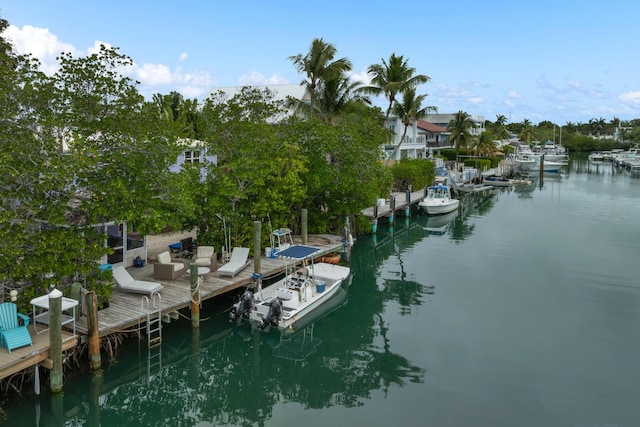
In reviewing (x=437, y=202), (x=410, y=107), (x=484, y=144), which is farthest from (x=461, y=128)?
(x=437, y=202)

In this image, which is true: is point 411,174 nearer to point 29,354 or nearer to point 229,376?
point 229,376

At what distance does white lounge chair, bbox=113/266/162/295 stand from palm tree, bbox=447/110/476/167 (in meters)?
63.7

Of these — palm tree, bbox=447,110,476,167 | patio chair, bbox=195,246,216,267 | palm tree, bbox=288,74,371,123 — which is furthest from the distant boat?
patio chair, bbox=195,246,216,267

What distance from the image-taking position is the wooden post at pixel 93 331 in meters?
14.3

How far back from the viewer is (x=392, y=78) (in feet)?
151

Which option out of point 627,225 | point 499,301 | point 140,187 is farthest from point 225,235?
point 627,225

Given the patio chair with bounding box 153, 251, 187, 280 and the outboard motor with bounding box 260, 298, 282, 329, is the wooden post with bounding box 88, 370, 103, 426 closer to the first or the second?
the patio chair with bounding box 153, 251, 187, 280

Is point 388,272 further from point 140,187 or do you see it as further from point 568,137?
point 568,137

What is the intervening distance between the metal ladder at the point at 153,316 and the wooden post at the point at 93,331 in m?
1.81

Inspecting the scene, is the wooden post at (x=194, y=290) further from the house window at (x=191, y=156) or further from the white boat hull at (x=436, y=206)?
the white boat hull at (x=436, y=206)

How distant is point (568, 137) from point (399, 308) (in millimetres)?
148172

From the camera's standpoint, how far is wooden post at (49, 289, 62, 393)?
12891mm

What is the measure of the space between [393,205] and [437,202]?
286 inches

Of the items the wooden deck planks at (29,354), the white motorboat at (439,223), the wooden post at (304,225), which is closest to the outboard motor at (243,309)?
the wooden deck planks at (29,354)
